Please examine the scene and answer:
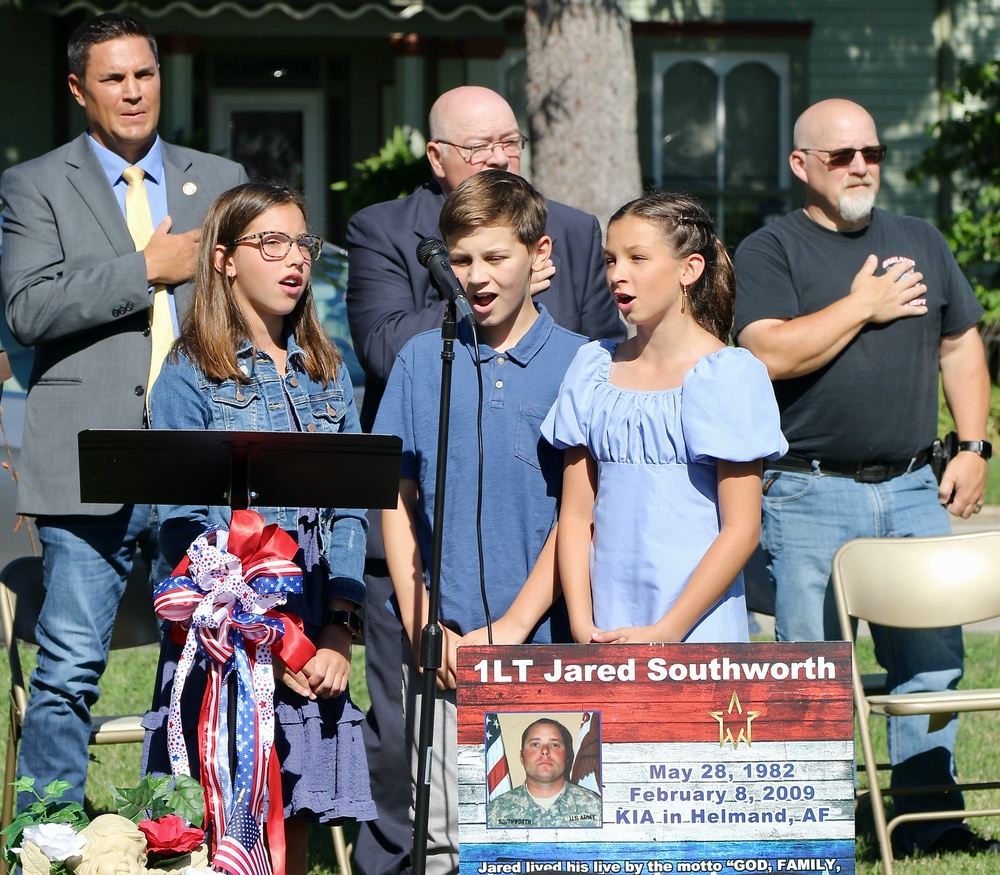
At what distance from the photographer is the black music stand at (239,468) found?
115 inches

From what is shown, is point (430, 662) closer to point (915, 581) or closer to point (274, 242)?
point (274, 242)

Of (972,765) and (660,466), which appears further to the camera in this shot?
(972,765)

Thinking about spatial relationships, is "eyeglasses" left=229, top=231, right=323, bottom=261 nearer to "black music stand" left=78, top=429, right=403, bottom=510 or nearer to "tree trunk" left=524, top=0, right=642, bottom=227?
"black music stand" left=78, top=429, right=403, bottom=510

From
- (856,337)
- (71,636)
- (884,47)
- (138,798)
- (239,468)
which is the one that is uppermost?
(884,47)

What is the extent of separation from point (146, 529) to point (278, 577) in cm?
114

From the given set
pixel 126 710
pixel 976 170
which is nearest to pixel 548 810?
pixel 126 710

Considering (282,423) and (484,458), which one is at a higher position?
(282,423)

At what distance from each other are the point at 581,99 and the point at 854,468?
600 centimetres

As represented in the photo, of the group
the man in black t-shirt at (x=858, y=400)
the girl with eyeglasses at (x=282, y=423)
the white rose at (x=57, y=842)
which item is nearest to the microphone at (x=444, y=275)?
the girl with eyeglasses at (x=282, y=423)

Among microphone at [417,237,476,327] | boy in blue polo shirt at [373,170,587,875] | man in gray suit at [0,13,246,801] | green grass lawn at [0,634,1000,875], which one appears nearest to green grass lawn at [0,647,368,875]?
green grass lawn at [0,634,1000,875]

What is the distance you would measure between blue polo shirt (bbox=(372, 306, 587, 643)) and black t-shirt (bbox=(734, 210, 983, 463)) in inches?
53.9

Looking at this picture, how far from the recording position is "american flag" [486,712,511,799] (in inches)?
110

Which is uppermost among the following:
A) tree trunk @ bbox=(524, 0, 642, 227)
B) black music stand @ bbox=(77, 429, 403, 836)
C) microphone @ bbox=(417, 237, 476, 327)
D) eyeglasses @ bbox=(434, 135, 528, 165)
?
tree trunk @ bbox=(524, 0, 642, 227)

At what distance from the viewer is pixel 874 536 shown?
4.66 metres
